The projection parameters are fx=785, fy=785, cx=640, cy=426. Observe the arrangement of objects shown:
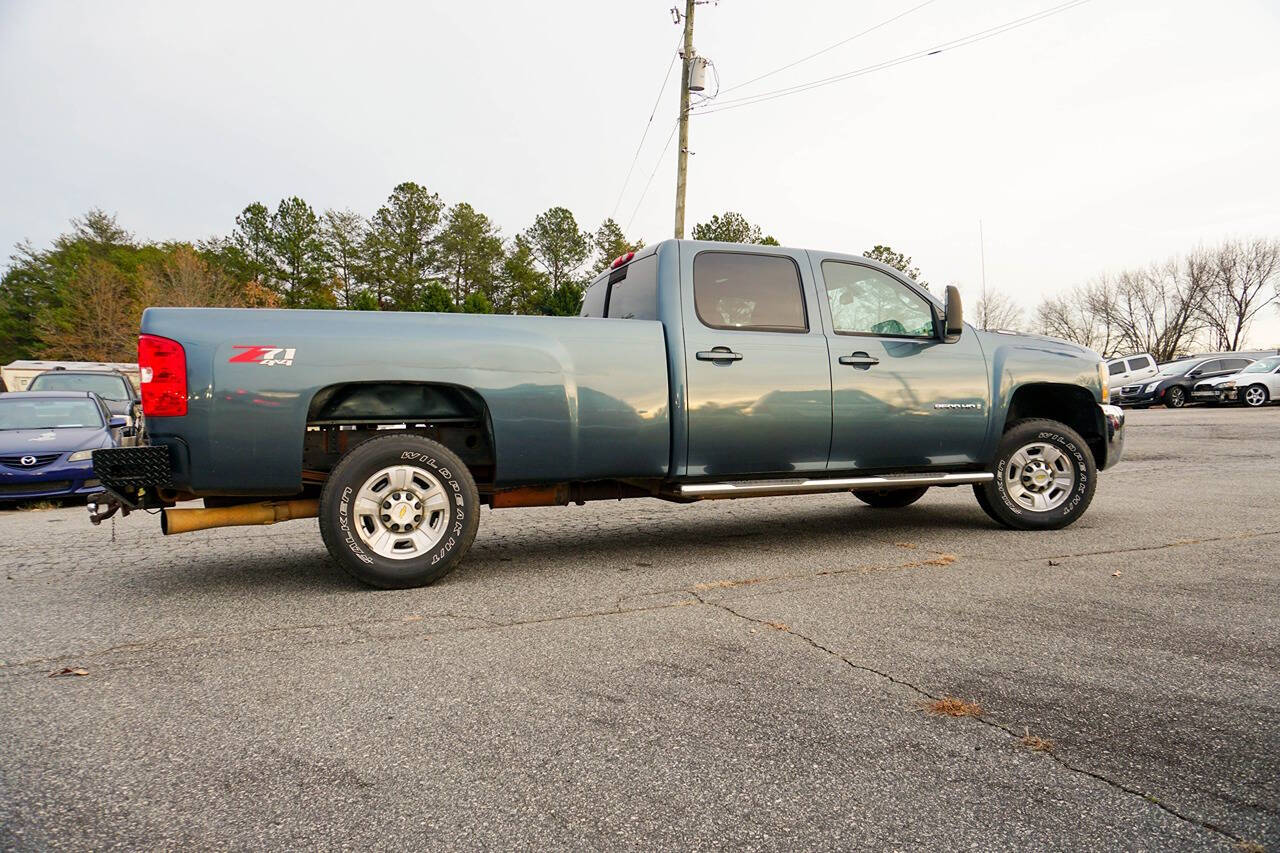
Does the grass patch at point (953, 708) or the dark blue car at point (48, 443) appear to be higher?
the dark blue car at point (48, 443)

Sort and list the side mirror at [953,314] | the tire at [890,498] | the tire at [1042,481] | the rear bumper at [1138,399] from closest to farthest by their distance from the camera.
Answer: the side mirror at [953,314]
the tire at [1042,481]
the tire at [890,498]
the rear bumper at [1138,399]

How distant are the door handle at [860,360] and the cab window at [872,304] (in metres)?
0.20

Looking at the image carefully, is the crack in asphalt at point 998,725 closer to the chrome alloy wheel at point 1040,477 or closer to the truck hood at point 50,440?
the chrome alloy wheel at point 1040,477

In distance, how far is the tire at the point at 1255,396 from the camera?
23625 mm

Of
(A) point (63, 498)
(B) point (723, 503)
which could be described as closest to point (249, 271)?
(A) point (63, 498)

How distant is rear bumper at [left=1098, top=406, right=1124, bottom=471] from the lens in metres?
6.20

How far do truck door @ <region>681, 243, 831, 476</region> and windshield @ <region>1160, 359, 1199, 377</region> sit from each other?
90.8ft

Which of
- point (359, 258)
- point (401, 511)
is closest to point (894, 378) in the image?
point (401, 511)

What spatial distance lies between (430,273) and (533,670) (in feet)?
209

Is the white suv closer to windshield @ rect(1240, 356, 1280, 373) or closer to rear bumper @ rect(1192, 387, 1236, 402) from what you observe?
rear bumper @ rect(1192, 387, 1236, 402)

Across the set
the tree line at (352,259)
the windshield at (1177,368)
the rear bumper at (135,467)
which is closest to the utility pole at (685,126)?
the rear bumper at (135,467)

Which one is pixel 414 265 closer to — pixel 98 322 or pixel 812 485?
pixel 98 322

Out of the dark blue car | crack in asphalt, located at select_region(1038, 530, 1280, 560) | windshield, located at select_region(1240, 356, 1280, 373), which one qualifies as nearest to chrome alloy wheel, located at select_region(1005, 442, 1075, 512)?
crack in asphalt, located at select_region(1038, 530, 1280, 560)

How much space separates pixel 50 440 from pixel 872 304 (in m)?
9.30
